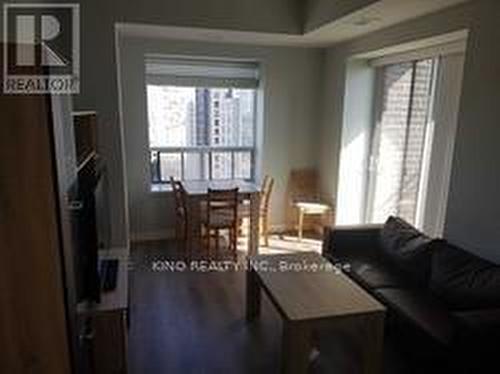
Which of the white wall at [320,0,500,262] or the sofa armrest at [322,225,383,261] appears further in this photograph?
the sofa armrest at [322,225,383,261]

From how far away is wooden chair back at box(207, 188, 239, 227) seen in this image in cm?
423

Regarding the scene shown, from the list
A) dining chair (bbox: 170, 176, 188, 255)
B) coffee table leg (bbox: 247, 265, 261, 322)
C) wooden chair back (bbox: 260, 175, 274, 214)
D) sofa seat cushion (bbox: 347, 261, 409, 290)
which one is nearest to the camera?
sofa seat cushion (bbox: 347, 261, 409, 290)

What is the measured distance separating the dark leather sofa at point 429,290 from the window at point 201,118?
92.8 inches

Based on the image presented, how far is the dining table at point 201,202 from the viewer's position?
4363 mm

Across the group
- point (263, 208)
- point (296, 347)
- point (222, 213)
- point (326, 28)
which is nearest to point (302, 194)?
point (263, 208)

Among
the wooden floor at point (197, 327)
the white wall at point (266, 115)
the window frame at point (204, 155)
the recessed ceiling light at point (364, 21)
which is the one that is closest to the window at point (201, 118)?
the window frame at point (204, 155)

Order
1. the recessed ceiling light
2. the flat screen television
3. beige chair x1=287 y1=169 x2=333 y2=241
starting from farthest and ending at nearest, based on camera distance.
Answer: beige chair x1=287 y1=169 x2=333 y2=241, the recessed ceiling light, the flat screen television

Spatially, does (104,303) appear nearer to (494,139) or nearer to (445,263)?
(445,263)

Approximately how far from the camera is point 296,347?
88.0 inches

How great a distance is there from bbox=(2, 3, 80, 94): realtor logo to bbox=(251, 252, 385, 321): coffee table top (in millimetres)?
1726

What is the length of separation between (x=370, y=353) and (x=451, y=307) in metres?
0.68

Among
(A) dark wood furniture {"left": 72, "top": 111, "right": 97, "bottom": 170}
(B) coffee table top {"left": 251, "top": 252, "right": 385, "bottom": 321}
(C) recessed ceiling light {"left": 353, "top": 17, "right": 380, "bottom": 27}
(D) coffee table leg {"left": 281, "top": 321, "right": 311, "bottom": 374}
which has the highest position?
(C) recessed ceiling light {"left": 353, "top": 17, "right": 380, "bottom": 27}

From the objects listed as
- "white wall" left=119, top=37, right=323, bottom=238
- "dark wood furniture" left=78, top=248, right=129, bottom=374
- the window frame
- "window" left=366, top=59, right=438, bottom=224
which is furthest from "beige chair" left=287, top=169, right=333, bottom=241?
"dark wood furniture" left=78, top=248, right=129, bottom=374

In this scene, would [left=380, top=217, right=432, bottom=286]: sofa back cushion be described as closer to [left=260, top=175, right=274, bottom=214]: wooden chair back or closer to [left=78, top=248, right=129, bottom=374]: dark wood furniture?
[left=260, top=175, right=274, bottom=214]: wooden chair back
